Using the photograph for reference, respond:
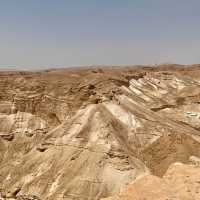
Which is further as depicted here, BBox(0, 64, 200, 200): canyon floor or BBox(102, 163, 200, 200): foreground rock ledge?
BBox(0, 64, 200, 200): canyon floor

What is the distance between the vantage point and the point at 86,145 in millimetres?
39625

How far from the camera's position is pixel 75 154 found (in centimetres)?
3925

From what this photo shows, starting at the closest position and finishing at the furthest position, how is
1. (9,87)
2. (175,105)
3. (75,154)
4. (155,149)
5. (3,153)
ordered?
(75,154), (155,149), (3,153), (9,87), (175,105)

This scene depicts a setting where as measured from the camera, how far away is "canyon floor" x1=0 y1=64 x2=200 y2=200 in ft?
115

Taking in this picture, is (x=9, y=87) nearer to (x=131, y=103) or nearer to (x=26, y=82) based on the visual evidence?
(x=26, y=82)

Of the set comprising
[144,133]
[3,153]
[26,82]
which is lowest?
[3,153]

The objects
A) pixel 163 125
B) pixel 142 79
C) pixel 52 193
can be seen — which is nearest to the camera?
pixel 52 193

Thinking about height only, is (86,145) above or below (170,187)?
below

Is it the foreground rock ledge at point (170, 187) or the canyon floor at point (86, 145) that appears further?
the canyon floor at point (86, 145)

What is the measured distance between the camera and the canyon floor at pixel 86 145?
35094 millimetres

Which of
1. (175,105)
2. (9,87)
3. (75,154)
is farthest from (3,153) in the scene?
(175,105)

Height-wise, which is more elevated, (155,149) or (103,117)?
(103,117)

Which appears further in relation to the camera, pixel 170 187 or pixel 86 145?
pixel 86 145

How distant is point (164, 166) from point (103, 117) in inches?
282
